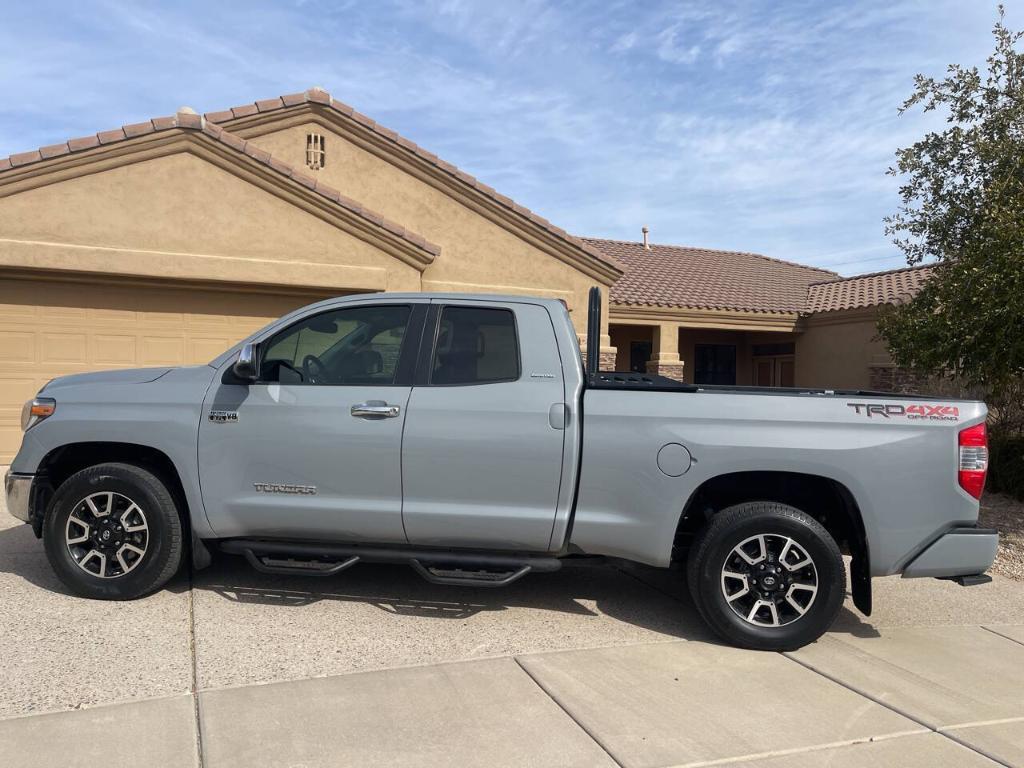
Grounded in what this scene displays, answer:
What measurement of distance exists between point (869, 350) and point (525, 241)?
9822 mm

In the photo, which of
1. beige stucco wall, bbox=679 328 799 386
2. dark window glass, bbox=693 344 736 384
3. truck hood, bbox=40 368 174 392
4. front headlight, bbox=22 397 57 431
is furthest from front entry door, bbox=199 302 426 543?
dark window glass, bbox=693 344 736 384

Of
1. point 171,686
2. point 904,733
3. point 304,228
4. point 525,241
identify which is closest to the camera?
point 904,733

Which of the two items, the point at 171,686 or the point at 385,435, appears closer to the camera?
the point at 171,686

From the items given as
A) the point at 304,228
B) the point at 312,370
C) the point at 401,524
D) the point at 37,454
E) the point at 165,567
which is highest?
the point at 304,228

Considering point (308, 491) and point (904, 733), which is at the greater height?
point (308, 491)

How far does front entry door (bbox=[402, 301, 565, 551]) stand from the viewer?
454 cm

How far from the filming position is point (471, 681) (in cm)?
394

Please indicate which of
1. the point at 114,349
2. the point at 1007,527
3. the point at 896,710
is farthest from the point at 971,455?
the point at 114,349

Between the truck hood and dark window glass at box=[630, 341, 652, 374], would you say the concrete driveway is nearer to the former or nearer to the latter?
the truck hood

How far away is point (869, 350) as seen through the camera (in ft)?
60.4

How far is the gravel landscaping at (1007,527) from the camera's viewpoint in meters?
6.79

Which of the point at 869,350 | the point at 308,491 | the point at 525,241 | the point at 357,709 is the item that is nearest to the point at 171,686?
the point at 357,709

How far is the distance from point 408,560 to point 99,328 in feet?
23.3

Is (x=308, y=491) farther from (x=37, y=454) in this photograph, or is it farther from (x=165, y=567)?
(x=37, y=454)
